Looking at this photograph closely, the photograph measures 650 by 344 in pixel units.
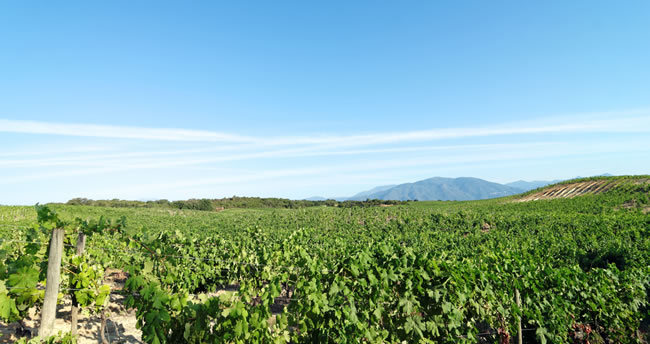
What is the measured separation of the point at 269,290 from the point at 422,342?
2.48 meters

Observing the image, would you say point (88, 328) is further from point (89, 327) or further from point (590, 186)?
point (590, 186)

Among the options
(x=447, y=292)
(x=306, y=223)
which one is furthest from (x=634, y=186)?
(x=447, y=292)

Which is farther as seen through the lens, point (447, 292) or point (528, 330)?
point (528, 330)

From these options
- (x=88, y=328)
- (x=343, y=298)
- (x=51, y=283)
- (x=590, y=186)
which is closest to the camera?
(x=51, y=283)

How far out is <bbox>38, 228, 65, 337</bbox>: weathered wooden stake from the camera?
12.1 ft

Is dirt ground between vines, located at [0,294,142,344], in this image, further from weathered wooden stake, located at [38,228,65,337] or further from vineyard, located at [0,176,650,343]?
weathered wooden stake, located at [38,228,65,337]

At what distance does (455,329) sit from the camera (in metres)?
4.98

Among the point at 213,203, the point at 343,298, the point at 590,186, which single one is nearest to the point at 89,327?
the point at 343,298

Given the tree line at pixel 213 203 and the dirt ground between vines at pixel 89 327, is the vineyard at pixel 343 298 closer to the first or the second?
the dirt ground between vines at pixel 89 327

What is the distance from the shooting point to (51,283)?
3709 millimetres

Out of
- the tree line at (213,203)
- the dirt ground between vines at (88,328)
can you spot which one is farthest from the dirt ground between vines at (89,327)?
the tree line at (213,203)

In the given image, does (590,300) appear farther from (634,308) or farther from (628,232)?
(628,232)

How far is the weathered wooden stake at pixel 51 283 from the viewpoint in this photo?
368 cm

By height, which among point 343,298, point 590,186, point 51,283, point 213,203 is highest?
point 590,186
